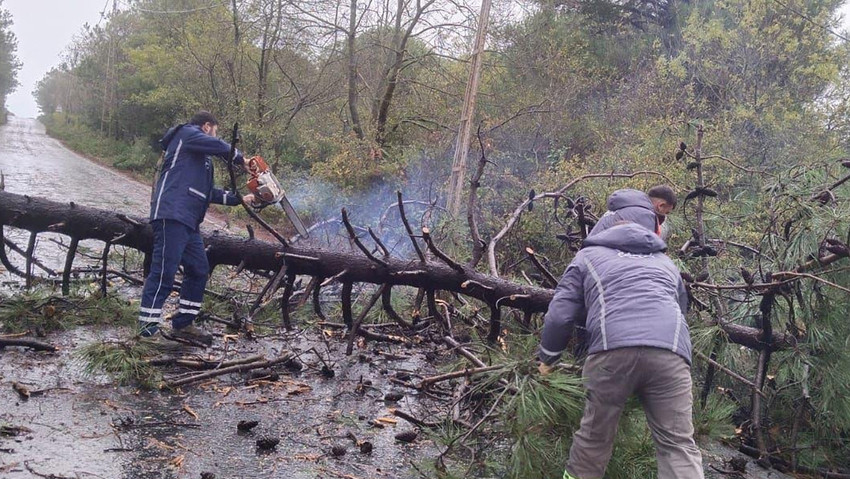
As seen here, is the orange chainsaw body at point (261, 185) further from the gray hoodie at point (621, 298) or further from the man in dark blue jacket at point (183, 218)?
the gray hoodie at point (621, 298)

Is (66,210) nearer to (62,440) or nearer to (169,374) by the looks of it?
(169,374)

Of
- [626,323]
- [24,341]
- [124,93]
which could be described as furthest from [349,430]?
[124,93]

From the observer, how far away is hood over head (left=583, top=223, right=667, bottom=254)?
9.39 feet

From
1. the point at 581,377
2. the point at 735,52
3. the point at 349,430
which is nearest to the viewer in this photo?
the point at 581,377

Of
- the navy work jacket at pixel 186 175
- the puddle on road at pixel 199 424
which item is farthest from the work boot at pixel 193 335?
the navy work jacket at pixel 186 175

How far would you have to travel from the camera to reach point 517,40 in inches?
509

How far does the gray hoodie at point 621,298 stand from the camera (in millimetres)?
2611

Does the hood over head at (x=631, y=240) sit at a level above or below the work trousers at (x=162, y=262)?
above

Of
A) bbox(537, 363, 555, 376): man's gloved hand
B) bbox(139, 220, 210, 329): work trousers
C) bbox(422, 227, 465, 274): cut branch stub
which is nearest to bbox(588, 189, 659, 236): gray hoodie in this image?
bbox(537, 363, 555, 376): man's gloved hand

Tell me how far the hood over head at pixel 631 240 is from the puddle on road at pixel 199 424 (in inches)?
59.2

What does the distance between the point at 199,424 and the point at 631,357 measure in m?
2.29

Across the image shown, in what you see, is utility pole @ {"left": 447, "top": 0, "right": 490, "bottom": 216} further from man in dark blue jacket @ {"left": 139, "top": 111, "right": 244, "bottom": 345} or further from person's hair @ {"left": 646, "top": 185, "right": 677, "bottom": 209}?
person's hair @ {"left": 646, "top": 185, "right": 677, "bottom": 209}

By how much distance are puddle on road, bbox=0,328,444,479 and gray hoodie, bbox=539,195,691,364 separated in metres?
1.17

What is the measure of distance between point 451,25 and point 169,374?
993 centimetres
